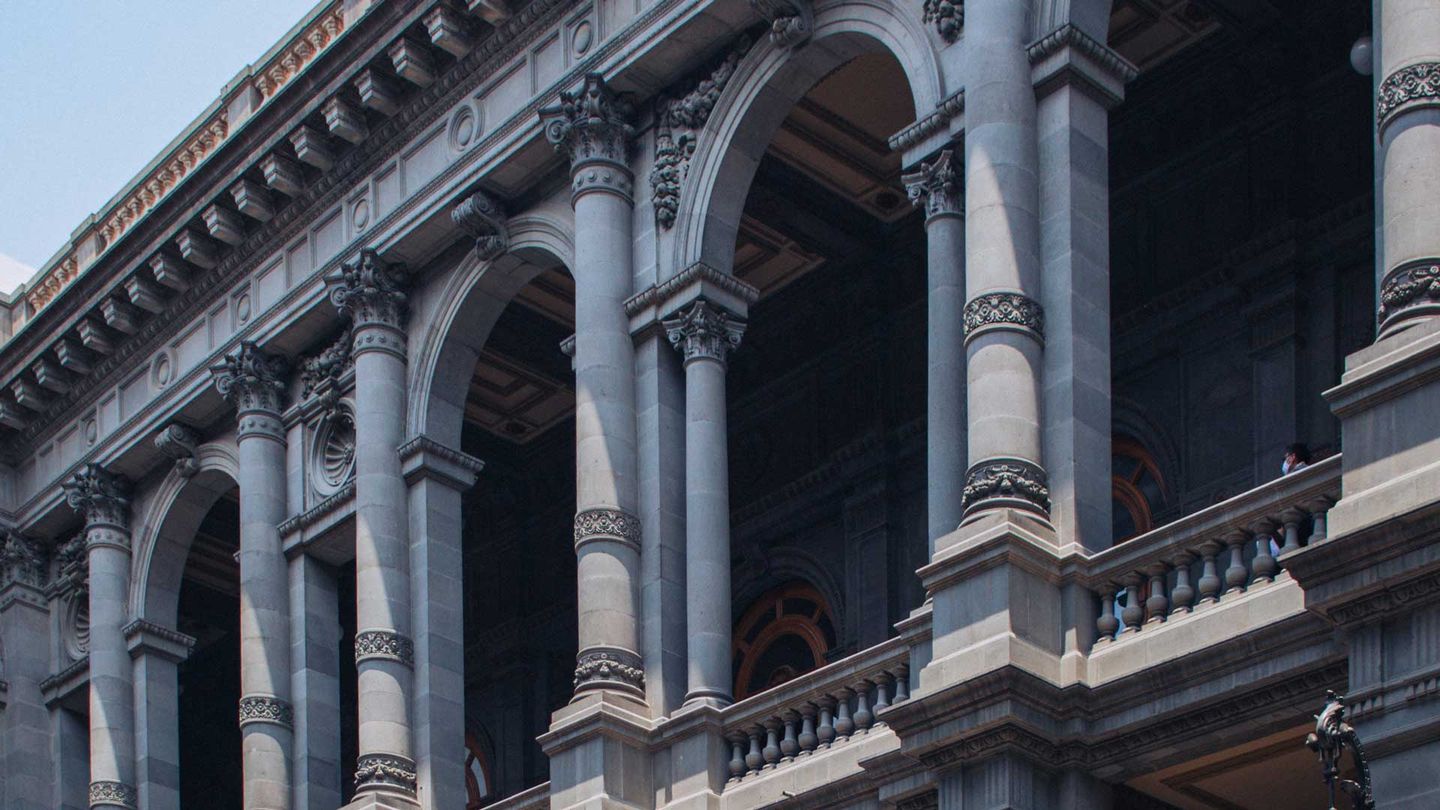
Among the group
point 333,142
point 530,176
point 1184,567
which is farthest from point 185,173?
point 1184,567

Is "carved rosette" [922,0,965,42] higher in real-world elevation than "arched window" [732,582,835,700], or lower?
higher

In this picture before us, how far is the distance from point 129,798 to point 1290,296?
17.8 m

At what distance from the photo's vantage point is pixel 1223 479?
101 feet

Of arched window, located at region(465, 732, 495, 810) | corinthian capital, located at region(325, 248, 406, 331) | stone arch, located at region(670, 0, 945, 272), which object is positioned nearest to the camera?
stone arch, located at region(670, 0, 945, 272)

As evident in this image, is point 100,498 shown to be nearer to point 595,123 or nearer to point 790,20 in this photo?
point 595,123

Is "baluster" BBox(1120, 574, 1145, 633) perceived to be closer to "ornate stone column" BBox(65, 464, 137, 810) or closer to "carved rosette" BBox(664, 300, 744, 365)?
"carved rosette" BBox(664, 300, 744, 365)

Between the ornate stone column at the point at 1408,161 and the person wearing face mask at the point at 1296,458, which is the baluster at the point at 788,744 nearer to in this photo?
the person wearing face mask at the point at 1296,458

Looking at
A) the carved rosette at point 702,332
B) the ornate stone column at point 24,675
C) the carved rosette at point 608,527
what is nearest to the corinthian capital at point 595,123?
the carved rosette at point 702,332

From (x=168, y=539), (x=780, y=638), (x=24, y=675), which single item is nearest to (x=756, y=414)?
(x=780, y=638)

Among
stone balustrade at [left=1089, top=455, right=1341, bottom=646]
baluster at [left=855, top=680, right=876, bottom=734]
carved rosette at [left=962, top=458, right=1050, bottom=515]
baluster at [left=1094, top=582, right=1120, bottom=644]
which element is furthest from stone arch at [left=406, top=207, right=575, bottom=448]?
stone balustrade at [left=1089, top=455, right=1341, bottom=646]

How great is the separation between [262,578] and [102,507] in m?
5.22

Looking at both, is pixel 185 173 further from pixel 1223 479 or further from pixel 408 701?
pixel 1223 479

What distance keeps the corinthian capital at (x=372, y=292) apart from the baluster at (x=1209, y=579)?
14358 millimetres

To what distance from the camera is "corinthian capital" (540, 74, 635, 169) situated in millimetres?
31141
